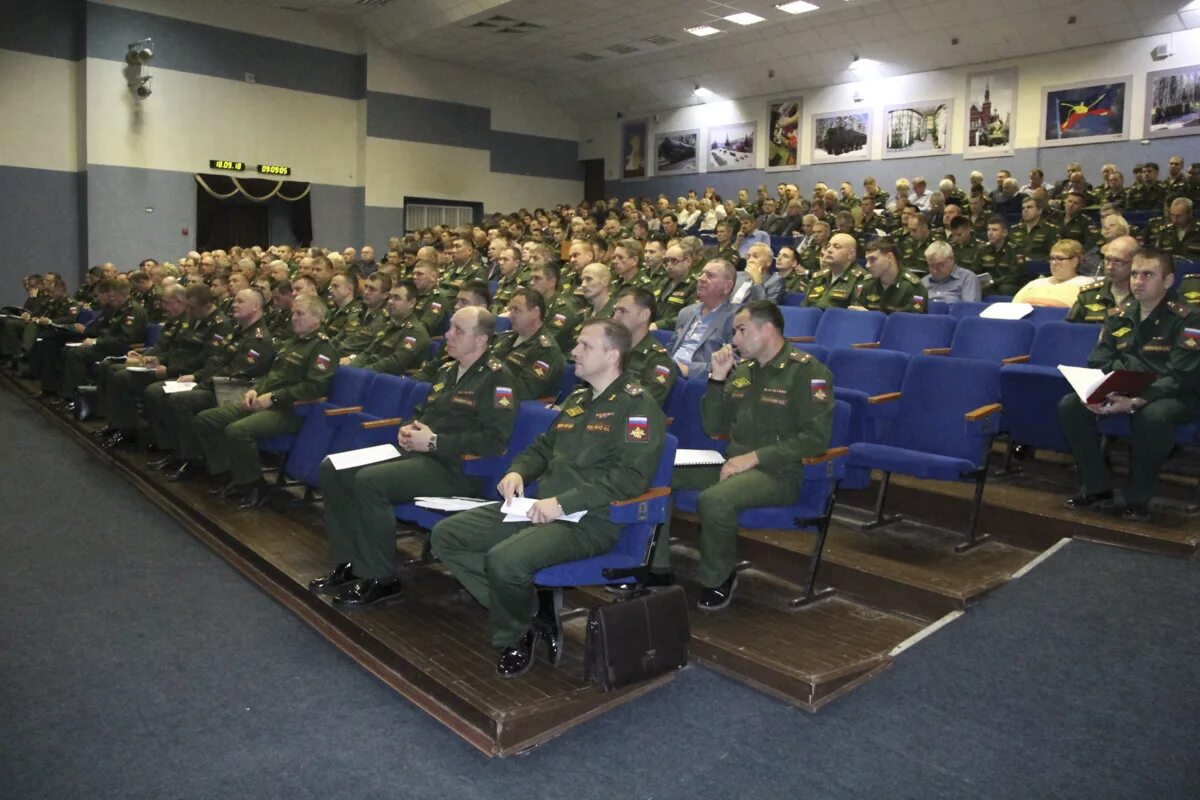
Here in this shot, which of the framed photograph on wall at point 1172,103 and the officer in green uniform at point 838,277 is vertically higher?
the framed photograph on wall at point 1172,103

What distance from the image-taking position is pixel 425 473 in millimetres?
3283

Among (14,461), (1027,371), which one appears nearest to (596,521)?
(1027,371)

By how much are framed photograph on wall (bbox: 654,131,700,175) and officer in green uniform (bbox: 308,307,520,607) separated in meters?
13.0

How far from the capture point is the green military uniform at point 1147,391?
3.50 m

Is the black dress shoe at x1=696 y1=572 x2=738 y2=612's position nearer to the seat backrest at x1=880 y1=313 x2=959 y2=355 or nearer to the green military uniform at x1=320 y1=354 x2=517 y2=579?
the green military uniform at x1=320 y1=354 x2=517 y2=579


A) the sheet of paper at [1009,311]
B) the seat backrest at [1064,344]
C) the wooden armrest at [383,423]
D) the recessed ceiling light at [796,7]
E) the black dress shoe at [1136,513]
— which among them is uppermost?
the recessed ceiling light at [796,7]

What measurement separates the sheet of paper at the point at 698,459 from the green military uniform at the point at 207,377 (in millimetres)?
2732

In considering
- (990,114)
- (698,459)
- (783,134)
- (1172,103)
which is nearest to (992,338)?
(698,459)

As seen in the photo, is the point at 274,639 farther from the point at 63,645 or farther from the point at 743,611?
the point at 743,611

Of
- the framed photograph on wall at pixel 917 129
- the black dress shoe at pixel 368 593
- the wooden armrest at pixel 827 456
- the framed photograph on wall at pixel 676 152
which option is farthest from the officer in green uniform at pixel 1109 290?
the framed photograph on wall at pixel 676 152

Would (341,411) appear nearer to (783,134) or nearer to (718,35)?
(718,35)

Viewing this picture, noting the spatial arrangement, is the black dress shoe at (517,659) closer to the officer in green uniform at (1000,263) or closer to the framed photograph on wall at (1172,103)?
the officer in green uniform at (1000,263)

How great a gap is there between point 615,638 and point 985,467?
179cm

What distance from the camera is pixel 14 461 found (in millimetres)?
5422
